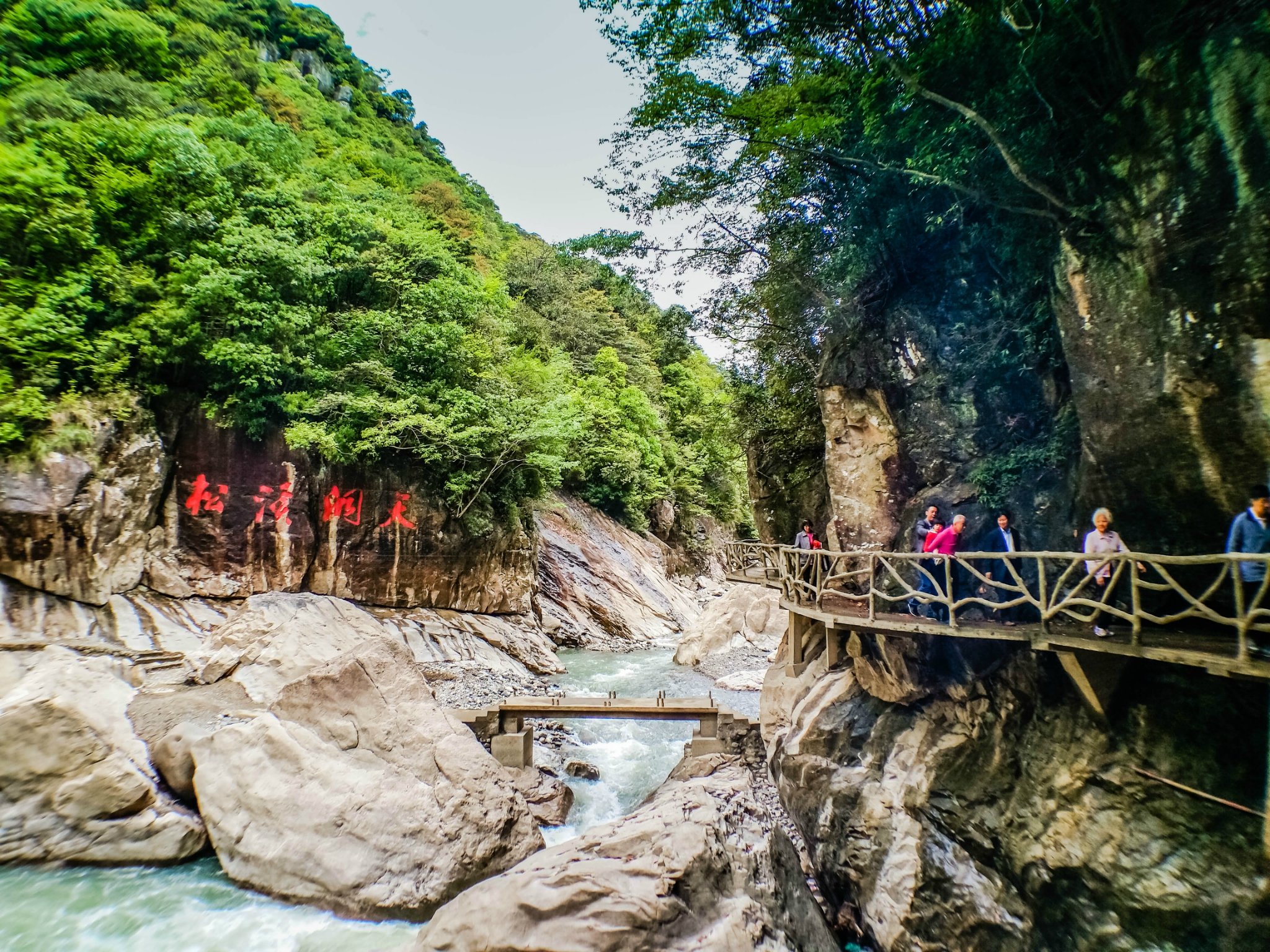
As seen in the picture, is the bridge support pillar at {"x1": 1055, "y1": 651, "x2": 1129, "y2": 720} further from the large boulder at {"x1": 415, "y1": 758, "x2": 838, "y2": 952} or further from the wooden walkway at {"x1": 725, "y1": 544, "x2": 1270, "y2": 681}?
the large boulder at {"x1": 415, "y1": 758, "x2": 838, "y2": 952}

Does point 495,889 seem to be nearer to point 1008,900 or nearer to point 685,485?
point 1008,900

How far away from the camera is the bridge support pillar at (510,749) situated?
10.4 m

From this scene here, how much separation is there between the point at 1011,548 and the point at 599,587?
57.4 ft

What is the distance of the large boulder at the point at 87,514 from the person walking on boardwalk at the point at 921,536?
14840mm

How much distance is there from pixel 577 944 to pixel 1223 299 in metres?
7.65

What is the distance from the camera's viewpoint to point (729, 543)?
1781cm

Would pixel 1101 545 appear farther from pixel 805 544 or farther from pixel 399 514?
pixel 399 514

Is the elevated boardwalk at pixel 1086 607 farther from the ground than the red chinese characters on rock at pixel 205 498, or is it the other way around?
the red chinese characters on rock at pixel 205 498

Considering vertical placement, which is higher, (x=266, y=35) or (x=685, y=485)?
(x=266, y=35)

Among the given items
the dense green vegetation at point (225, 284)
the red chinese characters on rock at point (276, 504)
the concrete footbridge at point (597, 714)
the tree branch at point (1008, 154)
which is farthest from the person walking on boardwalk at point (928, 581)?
the red chinese characters on rock at point (276, 504)

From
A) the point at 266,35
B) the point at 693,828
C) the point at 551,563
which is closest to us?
the point at 693,828

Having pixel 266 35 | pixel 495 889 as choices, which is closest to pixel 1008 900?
pixel 495 889

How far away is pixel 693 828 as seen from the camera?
531cm

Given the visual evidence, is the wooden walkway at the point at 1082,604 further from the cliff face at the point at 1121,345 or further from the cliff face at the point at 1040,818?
the cliff face at the point at 1040,818
